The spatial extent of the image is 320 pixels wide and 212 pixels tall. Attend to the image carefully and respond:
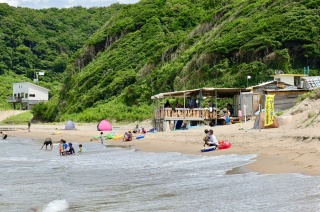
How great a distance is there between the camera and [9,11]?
440 ft

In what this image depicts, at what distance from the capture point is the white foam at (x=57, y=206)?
10961mm

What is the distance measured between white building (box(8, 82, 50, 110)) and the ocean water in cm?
7441

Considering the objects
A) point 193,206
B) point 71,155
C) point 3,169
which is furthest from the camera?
point 71,155

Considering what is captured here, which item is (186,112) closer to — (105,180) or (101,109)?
(105,180)

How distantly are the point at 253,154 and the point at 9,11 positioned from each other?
412 ft

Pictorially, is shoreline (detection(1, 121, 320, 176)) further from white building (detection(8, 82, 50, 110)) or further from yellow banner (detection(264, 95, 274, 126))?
white building (detection(8, 82, 50, 110))

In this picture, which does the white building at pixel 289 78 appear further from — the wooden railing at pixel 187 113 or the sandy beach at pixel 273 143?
the sandy beach at pixel 273 143

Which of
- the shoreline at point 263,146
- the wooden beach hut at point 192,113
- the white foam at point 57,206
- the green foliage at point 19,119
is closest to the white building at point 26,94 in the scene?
the green foliage at point 19,119

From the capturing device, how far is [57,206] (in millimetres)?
11305

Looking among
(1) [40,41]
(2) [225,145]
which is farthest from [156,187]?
(1) [40,41]

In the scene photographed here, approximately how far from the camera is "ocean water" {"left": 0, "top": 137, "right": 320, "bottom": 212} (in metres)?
10.4

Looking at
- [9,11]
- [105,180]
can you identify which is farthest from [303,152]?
[9,11]

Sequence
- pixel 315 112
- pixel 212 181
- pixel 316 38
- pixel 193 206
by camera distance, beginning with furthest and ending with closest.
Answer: pixel 316 38 → pixel 315 112 → pixel 212 181 → pixel 193 206

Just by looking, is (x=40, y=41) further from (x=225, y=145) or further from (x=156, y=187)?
(x=156, y=187)
